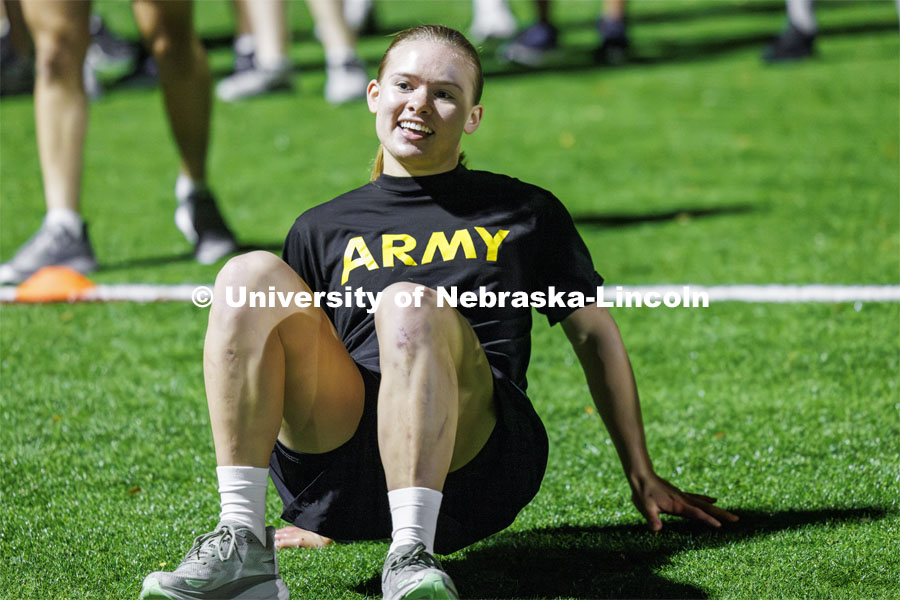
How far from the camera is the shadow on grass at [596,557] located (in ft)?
8.30

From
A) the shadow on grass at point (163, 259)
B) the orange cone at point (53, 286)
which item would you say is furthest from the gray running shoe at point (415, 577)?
the shadow on grass at point (163, 259)

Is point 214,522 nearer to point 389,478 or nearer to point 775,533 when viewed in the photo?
point 389,478

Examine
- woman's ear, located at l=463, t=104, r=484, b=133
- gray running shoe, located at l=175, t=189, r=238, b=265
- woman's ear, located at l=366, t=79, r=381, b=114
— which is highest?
woman's ear, located at l=366, t=79, r=381, b=114

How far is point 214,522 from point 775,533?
129cm

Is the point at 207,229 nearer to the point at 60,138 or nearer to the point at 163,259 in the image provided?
the point at 163,259

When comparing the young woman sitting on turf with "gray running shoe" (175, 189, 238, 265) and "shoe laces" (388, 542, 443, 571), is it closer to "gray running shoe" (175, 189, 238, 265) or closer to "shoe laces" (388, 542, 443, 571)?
"shoe laces" (388, 542, 443, 571)

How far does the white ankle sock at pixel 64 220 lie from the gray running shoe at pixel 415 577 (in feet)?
10.6

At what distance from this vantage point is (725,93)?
866cm

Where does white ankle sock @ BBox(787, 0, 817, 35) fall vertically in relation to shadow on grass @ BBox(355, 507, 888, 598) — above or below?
below

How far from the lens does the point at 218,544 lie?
229 centimetres

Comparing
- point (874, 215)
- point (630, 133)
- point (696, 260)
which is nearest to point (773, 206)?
point (874, 215)

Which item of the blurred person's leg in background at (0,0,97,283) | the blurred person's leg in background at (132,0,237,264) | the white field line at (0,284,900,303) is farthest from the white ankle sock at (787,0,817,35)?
the blurred person's leg in background at (0,0,97,283)

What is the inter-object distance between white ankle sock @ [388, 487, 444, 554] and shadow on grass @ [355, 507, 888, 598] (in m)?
0.33

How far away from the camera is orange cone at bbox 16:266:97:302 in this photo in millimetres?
4773
